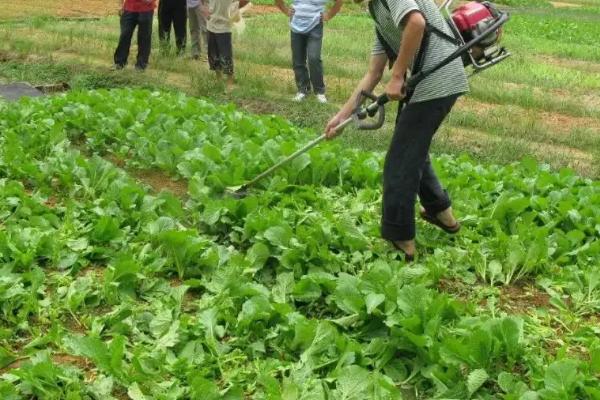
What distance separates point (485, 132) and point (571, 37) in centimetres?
1431

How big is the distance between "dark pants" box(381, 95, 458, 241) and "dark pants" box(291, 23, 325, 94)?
565 cm

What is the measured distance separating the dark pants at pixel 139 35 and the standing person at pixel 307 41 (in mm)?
2257

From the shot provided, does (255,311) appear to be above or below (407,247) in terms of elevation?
above

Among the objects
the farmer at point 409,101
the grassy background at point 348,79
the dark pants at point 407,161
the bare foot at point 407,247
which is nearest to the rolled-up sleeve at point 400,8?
the farmer at point 409,101

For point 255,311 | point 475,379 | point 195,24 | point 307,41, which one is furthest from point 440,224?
point 195,24

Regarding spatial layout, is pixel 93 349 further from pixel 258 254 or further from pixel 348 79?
pixel 348 79

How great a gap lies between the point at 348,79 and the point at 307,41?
7.48 ft

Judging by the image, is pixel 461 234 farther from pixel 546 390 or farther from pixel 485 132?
pixel 485 132

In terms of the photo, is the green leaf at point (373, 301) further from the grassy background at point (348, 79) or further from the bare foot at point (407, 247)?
the grassy background at point (348, 79)

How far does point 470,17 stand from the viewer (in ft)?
14.3

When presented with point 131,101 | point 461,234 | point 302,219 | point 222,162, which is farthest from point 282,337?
point 131,101

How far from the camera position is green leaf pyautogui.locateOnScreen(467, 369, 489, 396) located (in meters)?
3.20

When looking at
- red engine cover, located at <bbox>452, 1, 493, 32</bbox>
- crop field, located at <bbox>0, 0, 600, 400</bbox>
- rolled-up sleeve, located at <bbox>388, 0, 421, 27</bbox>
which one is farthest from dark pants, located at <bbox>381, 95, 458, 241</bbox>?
rolled-up sleeve, located at <bbox>388, 0, 421, 27</bbox>

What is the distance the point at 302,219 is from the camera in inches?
195
